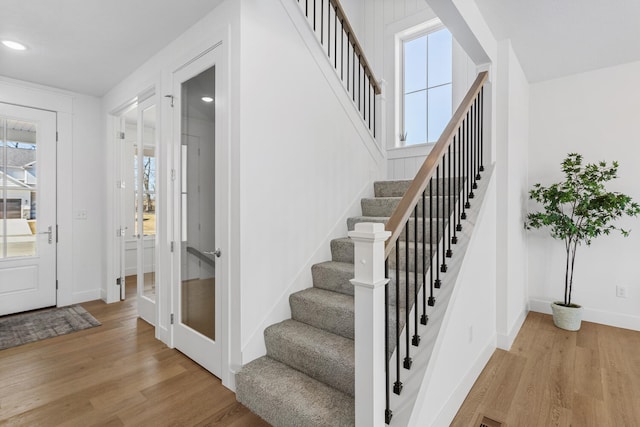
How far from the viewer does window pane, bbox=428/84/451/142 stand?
4.05 metres

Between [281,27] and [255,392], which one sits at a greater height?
[281,27]

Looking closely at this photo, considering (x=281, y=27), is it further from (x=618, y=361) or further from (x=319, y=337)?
(x=618, y=361)

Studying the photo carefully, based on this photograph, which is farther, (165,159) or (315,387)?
(165,159)

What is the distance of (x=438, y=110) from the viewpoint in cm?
413

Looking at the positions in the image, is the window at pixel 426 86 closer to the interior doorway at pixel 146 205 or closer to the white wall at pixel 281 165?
the white wall at pixel 281 165

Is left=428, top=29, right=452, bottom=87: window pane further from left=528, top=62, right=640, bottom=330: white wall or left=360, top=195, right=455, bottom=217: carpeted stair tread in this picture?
left=360, top=195, right=455, bottom=217: carpeted stair tread

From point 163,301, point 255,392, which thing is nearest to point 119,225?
point 163,301

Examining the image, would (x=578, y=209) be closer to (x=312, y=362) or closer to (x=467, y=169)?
(x=467, y=169)

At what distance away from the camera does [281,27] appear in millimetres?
2314

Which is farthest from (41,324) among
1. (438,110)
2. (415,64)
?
(415,64)

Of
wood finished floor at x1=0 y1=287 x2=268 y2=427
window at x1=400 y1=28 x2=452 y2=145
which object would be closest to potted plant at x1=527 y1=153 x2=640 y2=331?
window at x1=400 y1=28 x2=452 y2=145

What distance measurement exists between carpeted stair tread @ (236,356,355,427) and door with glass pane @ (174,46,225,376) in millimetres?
377

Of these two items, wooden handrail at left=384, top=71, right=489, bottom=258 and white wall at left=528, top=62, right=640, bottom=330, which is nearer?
wooden handrail at left=384, top=71, right=489, bottom=258

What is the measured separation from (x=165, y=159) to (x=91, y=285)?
2551 millimetres
